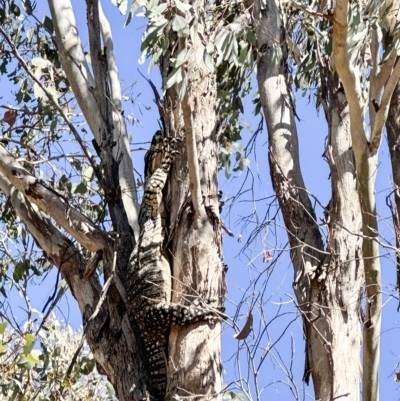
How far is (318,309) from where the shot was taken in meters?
4.47

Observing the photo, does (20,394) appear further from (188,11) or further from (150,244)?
(188,11)

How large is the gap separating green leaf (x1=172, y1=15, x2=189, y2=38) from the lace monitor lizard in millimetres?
789

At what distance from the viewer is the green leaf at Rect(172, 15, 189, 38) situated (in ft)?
13.7

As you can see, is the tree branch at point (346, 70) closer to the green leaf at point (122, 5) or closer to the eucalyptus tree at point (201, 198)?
the eucalyptus tree at point (201, 198)

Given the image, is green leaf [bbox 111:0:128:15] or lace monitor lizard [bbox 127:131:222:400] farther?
green leaf [bbox 111:0:128:15]

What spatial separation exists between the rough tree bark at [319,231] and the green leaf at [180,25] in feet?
3.38

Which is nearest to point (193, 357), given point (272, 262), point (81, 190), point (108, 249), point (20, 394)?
point (272, 262)

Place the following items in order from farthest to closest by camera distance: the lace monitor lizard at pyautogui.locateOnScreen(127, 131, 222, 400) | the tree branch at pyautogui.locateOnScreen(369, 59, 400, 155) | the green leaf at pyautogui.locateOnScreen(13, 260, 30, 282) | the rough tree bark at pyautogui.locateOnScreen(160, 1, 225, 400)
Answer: the green leaf at pyautogui.locateOnScreen(13, 260, 30, 282) < the lace monitor lizard at pyautogui.locateOnScreen(127, 131, 222, 400) < the rough tree bark at pyautogui.locateOnScreen(160, 1, 225, 400) < the tree branch at pyautogui.locateOnScreen(369, 59, 400, 155)

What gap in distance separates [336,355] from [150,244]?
124cm

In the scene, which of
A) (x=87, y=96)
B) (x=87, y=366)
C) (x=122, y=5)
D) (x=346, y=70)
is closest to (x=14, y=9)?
(x=122, y=5)

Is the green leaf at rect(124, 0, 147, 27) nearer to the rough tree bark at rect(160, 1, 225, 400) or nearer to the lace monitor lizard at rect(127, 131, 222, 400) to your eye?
the rough tree bark at rect(160, 1, 225, 400)

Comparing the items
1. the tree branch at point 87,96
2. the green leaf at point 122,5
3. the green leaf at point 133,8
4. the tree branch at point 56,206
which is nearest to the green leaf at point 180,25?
the green leaf at point 133,8

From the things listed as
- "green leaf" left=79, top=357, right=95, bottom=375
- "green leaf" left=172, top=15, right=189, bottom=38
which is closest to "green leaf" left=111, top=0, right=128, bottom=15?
"green leaf" left=172, top=15, right=189, bottom=38

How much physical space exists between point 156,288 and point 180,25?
1.53 metres
